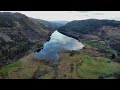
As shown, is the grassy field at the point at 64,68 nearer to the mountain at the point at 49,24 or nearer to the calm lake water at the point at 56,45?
the calm lake water at the point at 56,45

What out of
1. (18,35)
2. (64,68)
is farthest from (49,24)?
(64,68)

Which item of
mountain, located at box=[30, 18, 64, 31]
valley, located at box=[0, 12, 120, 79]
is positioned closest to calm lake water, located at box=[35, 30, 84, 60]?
valley, located at box=[0, 12, 120, 79]

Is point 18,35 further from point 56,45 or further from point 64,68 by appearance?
point 64,68

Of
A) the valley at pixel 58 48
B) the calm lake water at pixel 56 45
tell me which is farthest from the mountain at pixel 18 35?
the calm lake water at pixel 56 45

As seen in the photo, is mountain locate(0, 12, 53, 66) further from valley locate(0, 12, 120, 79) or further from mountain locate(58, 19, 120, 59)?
mountain locate(58, 19, 120, 59)
